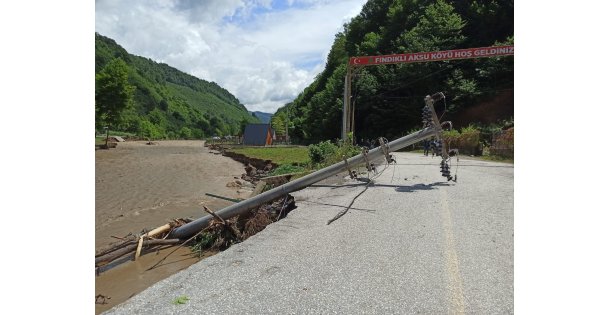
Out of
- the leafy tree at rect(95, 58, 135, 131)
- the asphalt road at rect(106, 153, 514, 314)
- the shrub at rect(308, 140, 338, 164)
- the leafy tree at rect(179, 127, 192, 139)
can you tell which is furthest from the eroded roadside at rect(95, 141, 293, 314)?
the leafy tree at rect(179, 127, 192, 139)

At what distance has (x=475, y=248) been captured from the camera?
18.3 feet

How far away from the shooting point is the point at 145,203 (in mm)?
15969

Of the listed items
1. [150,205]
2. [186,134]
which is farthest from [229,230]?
[186,134]

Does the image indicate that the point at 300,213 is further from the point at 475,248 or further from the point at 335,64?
the point at 335,64

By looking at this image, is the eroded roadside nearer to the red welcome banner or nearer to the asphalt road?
the asphalt road

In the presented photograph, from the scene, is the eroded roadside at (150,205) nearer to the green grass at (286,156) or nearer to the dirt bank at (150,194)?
the dirt bank at (150,194)

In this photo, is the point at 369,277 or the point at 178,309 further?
the point at 369,277

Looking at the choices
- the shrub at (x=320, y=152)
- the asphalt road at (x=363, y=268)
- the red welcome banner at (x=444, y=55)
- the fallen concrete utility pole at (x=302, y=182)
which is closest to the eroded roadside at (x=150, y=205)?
the fallen concrete utility pole at (x=302, y=182)

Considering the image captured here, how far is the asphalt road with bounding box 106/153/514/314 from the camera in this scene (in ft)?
13.5

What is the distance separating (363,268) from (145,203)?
1295 centimetres

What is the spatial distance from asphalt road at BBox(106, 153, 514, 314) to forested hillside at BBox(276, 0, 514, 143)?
1760cm

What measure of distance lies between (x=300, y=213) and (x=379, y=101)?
3411 centimetres

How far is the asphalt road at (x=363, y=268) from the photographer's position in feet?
13.5

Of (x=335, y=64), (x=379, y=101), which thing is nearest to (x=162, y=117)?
(x=335, y=64)
